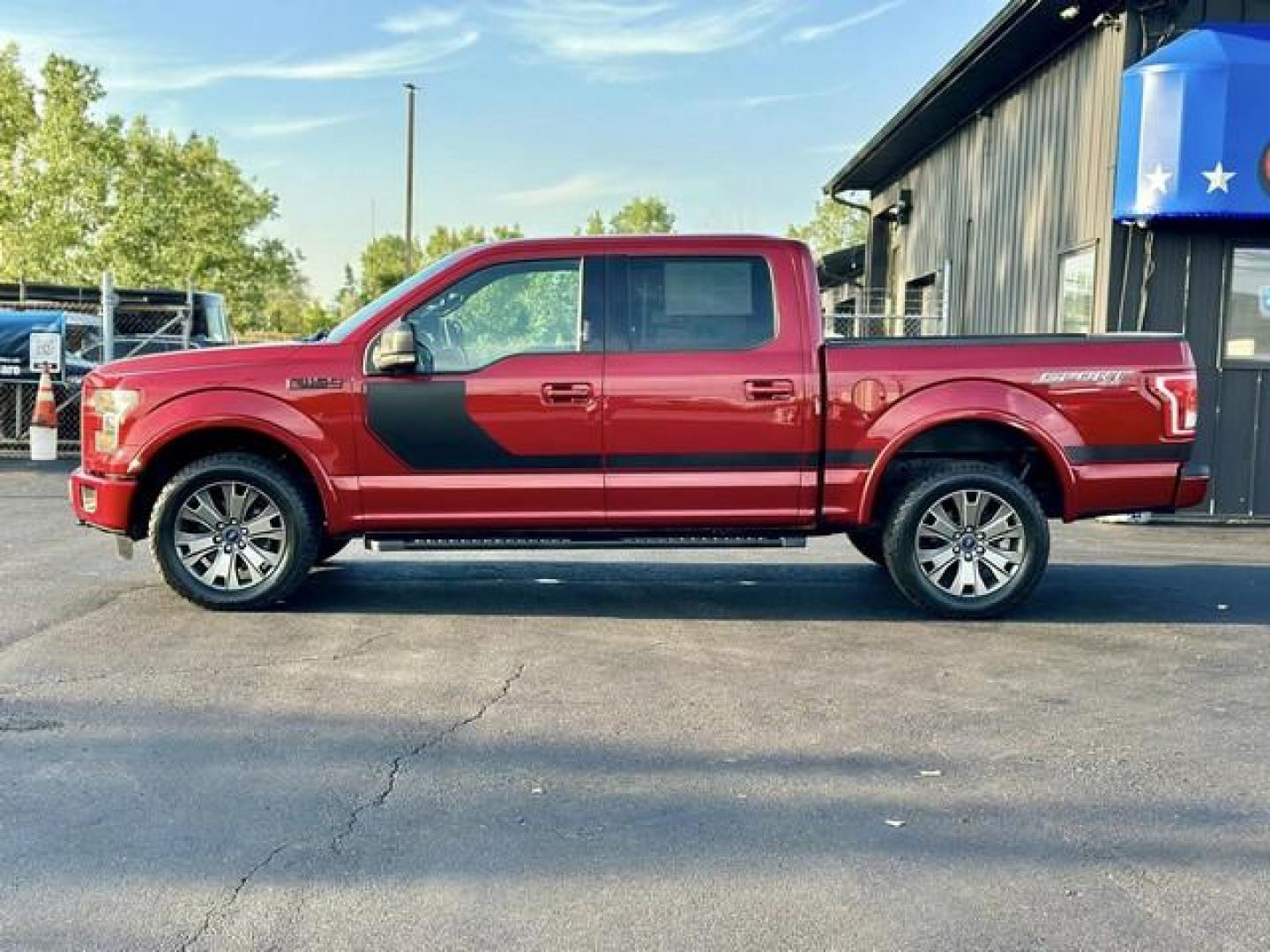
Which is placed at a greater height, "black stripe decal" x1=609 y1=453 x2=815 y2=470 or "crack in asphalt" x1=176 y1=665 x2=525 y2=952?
"black stripe decal" x1=609 y1=453 x2=815 y2=470

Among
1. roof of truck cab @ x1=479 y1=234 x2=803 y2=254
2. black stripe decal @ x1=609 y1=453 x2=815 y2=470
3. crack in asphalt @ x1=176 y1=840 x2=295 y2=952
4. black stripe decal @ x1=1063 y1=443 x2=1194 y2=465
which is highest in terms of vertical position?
roof of truck cab @ x1=479 y1=234 x2=803 y2=254

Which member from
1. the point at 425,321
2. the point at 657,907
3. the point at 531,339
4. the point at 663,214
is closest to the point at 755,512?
the point at 531,339

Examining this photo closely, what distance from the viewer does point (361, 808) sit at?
12.6 ft

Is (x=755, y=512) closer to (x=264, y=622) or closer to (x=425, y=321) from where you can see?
(x=425, y=321)

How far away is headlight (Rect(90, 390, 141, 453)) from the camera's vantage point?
6477mm

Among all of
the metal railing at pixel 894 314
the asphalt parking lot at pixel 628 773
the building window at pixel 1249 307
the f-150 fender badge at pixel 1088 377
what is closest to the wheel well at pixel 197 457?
the asphalt parking lot at pixel 628 773

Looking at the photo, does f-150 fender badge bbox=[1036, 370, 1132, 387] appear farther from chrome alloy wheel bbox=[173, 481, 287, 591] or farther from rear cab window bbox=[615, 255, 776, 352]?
chrome alloy wheel bbox=[173, 481, 287, 591]

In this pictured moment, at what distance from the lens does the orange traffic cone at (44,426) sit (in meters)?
14.2

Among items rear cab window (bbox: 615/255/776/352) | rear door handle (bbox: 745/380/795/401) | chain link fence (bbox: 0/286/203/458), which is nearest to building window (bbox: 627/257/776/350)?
rear cab window (bbox: 615/255/776/352)

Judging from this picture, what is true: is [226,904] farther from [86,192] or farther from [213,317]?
[86,192]

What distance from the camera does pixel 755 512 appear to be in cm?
663

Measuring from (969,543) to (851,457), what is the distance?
0.83 m

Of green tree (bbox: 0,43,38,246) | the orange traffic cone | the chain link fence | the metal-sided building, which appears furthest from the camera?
green tree (bbox: 0,43,38,246)

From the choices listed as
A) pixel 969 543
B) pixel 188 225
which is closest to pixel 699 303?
pixel 969 543
